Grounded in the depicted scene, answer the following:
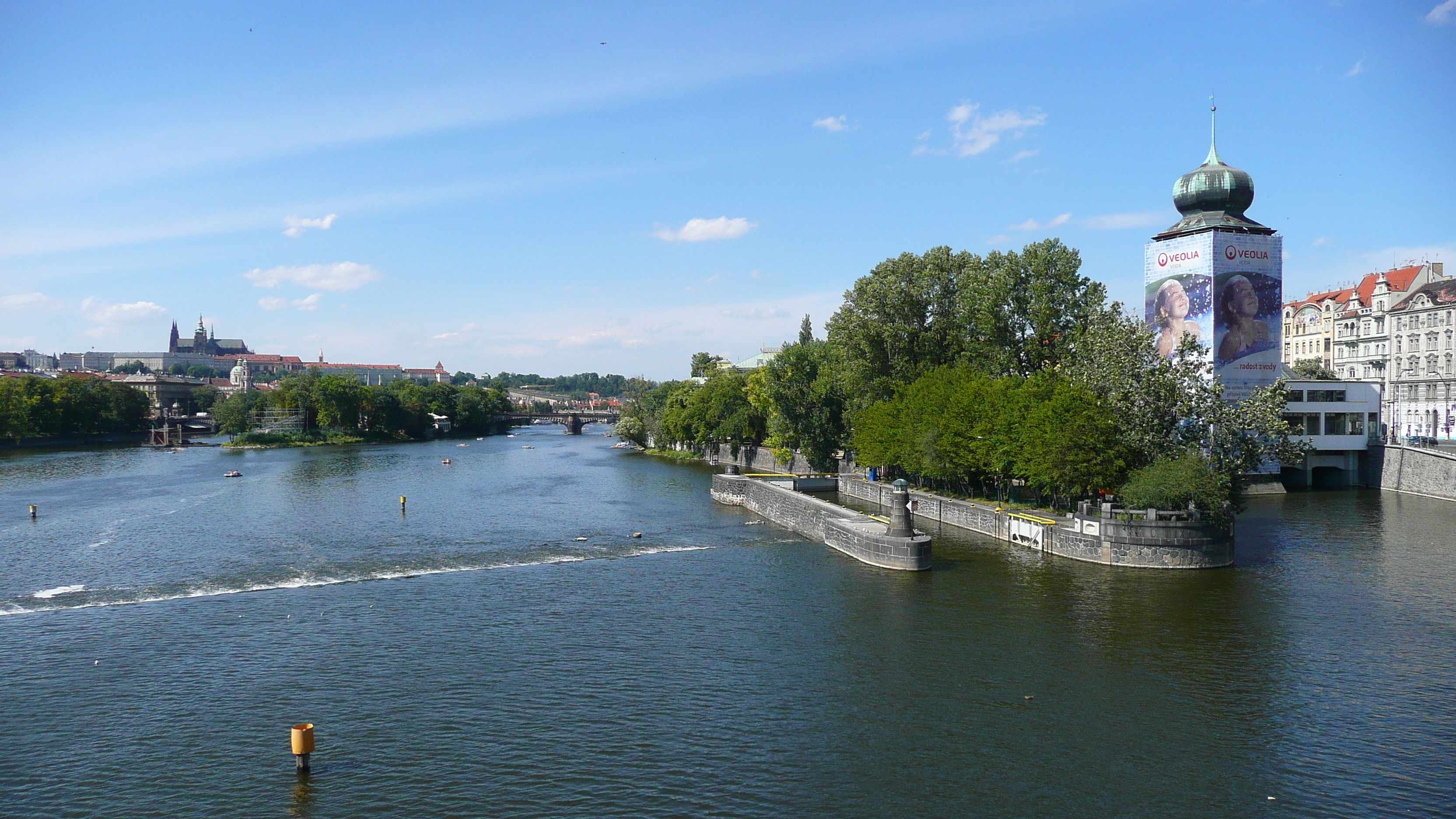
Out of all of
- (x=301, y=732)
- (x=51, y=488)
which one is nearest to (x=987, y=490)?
(x=301, y=732)

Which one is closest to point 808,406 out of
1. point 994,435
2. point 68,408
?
point 994,435

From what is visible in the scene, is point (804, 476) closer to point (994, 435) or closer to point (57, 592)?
point (994, 435)

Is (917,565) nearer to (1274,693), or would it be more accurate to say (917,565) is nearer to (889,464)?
(1274,693)

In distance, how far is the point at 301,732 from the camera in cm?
2122

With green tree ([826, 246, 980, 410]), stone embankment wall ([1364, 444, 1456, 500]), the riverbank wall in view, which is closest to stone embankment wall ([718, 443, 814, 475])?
green tree ([826, 246, 980, 410])

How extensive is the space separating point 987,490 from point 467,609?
4008 cm

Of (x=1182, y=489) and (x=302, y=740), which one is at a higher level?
(x=1182, y=489)

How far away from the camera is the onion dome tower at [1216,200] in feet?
245

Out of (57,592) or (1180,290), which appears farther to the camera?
(1180,290)

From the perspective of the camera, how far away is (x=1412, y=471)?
245ft

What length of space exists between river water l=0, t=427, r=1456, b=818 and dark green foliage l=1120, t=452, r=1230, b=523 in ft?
10.7

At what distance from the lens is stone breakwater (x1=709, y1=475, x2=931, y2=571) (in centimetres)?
4391

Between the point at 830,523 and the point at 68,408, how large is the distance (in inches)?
5525

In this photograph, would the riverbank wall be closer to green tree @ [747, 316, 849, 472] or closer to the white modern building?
green tree @ [747, 316, 849, 472]
